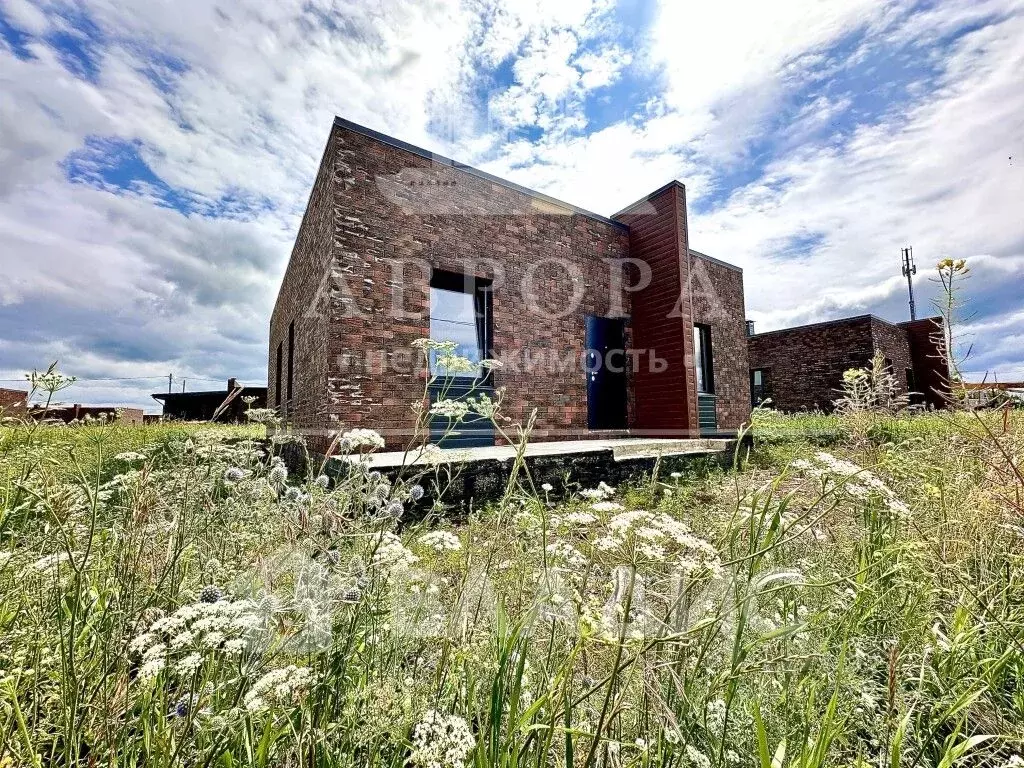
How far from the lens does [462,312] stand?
24.1ft

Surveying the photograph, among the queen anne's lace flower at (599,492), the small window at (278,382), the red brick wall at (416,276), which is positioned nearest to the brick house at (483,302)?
the red brick wall at (416,276)

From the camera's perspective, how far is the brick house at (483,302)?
6012 mm

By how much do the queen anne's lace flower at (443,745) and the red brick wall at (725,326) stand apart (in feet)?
36.6

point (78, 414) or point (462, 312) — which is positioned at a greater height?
point (462, 312)

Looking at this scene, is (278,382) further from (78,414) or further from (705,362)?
(705,362)

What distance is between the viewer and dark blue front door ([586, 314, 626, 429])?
8.84 metres

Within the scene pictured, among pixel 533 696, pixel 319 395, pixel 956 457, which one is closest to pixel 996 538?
pixel 956 457

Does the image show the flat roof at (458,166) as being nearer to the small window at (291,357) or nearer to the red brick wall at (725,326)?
the red brick wall at (725,326)

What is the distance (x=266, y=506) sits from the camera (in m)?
1.94

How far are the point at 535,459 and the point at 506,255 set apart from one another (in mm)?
4151

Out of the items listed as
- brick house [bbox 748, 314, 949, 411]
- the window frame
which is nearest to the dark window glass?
brick house [bbox 748, 314, 949, 411]

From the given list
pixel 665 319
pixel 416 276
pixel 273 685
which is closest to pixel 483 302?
pixel 416 276

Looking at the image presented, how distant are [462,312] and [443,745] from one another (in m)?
6.83

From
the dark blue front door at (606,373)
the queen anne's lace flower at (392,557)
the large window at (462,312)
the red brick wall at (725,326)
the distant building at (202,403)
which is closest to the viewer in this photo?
the queen anne's lace flower at (392,557)
